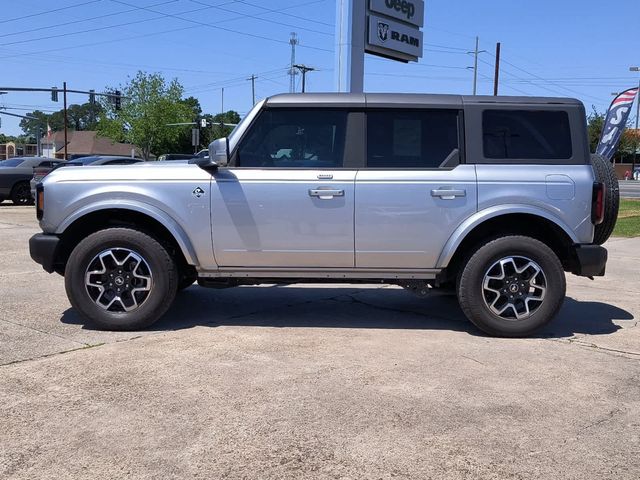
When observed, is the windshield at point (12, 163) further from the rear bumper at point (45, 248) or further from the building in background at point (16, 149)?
the building in background at point (16, 149)

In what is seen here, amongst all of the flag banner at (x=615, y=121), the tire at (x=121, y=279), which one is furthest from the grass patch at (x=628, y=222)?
the tire at (x=121, y=279)

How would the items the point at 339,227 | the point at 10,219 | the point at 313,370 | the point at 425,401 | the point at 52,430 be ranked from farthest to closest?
the point at 10,219 < the point at 339,227 < the point at 313,370 < the point at 425,401 < the point at 52,430

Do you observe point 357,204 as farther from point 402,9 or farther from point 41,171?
point 41,171

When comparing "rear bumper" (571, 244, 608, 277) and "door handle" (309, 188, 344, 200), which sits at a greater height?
"door handle" (309, 188, 344, 200)

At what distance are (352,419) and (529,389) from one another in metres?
1.33

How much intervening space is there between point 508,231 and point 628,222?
1331cm

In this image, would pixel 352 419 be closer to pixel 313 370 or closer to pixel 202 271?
pixel 313 370

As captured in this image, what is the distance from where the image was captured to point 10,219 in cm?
1459

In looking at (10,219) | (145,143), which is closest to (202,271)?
(10,219)

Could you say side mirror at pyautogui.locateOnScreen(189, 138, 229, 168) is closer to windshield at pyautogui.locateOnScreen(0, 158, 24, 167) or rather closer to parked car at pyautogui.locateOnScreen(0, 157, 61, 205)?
parked car at pyautogui.locateOnScreen(0, 157, 61, 205)

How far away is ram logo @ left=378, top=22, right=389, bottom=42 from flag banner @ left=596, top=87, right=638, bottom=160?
5592 mm

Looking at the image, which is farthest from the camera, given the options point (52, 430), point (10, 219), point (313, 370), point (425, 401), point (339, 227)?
point (10, 219)

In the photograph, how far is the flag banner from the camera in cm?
1412

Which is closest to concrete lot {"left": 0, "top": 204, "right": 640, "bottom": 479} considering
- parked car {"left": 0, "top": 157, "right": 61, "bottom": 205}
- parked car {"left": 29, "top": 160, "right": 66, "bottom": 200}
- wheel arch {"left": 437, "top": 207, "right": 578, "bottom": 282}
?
wheel arch {"left": 437, "top": 207, "right": 578, "bottom": 282}
